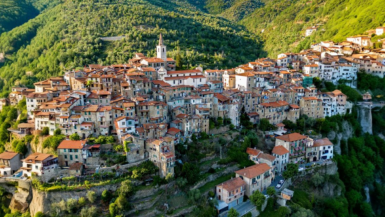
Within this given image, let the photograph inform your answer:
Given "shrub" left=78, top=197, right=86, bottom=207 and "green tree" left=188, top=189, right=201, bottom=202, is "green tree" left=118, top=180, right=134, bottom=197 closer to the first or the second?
"shrub" left=78, top=197, right=86, bottom=207

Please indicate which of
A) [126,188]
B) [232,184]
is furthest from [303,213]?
[126,188]

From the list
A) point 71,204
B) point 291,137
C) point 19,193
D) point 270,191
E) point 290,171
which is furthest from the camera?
point 291,137

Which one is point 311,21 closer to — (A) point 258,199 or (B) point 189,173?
(A) point 258,199

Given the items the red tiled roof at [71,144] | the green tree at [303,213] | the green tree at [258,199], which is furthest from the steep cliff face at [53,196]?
the green tree at [303,213]

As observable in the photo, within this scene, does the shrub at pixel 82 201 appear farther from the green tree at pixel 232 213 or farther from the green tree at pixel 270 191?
the green tree at pixel 270 191

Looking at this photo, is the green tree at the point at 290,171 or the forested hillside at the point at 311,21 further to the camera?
the forested hillside at the point at 311,21

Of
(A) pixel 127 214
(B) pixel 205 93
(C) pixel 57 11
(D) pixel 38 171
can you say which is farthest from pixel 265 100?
(C) pixel 57 11
